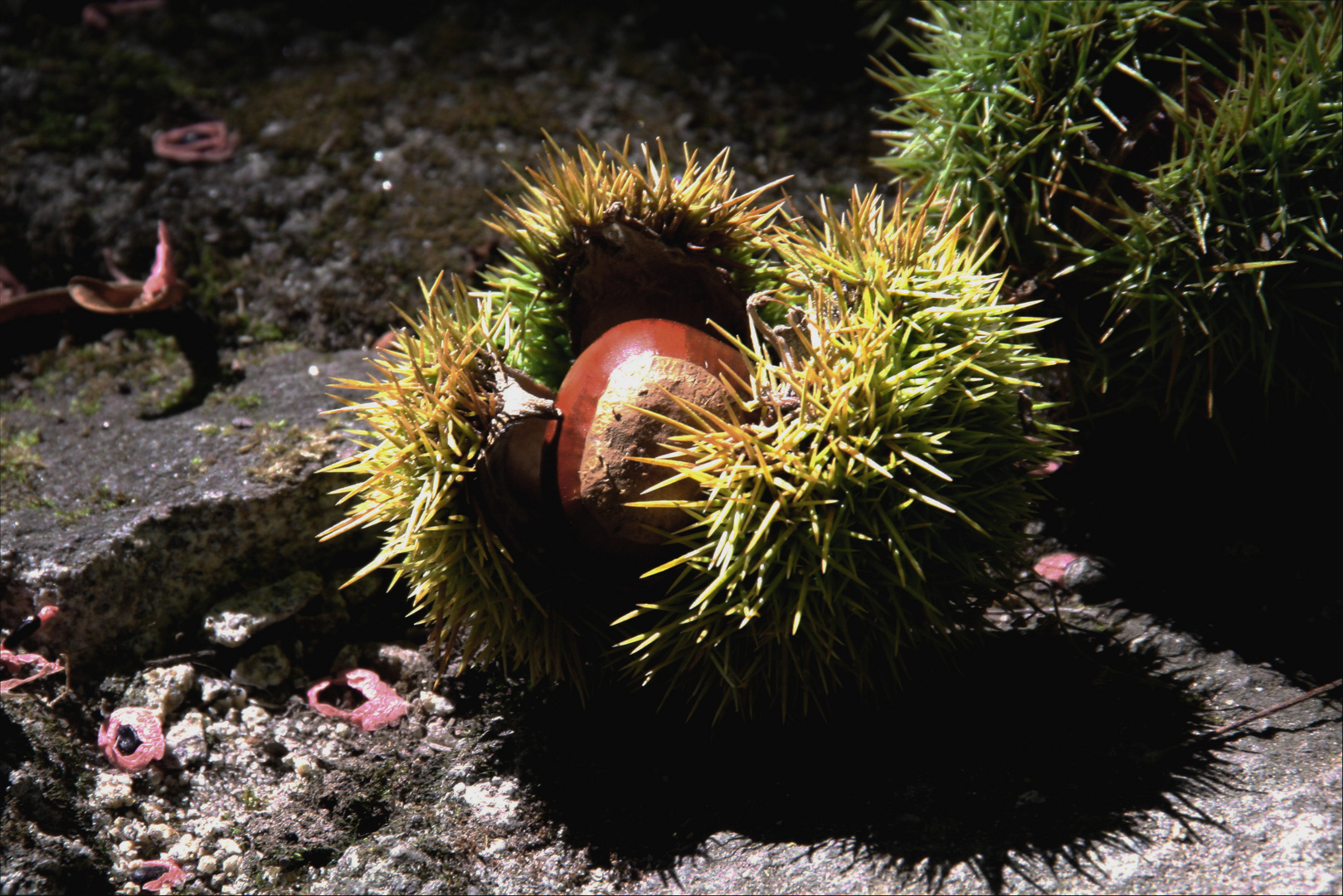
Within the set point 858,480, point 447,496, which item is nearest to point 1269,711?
point 858,480

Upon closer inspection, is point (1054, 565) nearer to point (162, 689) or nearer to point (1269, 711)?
point (1269, 711)

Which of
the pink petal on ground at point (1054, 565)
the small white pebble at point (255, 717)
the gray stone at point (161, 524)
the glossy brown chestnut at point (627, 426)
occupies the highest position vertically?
the glossy brown chestnut at point (627, 426)

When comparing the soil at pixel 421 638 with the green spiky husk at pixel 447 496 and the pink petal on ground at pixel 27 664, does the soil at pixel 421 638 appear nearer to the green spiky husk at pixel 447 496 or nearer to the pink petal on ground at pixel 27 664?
the pink petal on ground at pixel 27 664

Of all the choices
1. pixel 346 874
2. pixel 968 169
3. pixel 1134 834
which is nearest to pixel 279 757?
pixel 346 874

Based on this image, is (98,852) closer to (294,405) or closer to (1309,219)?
(294,405)

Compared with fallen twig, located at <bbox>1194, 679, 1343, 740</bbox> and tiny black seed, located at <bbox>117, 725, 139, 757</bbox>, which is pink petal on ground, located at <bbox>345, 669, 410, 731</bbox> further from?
fallen twig, located at <bbox>1194, 679, 1343, 740</bbox>

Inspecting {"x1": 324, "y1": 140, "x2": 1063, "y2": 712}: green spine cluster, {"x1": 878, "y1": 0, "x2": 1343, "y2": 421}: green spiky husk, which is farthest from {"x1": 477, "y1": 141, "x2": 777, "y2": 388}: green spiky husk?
{"x1": 878, "y1": 0, "x2": 1343, "y2": 421}: green spiky husk

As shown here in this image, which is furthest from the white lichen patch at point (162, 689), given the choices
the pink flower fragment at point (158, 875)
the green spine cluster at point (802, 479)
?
the green spine cluster at point (802, 479)
